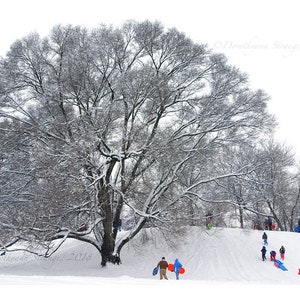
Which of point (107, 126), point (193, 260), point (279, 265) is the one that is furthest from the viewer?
point (193, 260)

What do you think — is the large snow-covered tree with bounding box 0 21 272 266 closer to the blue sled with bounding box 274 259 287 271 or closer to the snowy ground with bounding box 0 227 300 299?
the snowy ground with bounding box 0 227 300 299

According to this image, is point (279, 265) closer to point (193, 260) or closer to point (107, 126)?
point (193, 260)

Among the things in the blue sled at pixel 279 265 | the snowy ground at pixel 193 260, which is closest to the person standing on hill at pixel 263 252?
the snowy ground at pixel 193 260

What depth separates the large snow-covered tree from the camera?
1998 cm

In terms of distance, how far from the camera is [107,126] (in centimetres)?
2019

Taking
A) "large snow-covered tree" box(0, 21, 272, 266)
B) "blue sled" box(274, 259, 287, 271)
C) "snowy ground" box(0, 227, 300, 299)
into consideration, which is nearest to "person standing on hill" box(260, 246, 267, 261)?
"snowy ground" box(0, 227, 300, 299)

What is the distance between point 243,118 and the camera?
77.0ft

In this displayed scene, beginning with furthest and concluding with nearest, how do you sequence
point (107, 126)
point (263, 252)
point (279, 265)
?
point (263, 252) < point (279, 265) < point (107, 126)

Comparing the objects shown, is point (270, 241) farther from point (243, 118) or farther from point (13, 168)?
point (13, 168)

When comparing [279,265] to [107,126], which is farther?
[279,265]

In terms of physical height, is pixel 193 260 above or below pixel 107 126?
below

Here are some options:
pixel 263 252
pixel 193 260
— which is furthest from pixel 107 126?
pixel 263 252

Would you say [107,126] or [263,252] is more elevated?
[107,126]

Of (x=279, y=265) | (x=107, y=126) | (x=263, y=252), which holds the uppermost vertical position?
(x=107, y=126)
